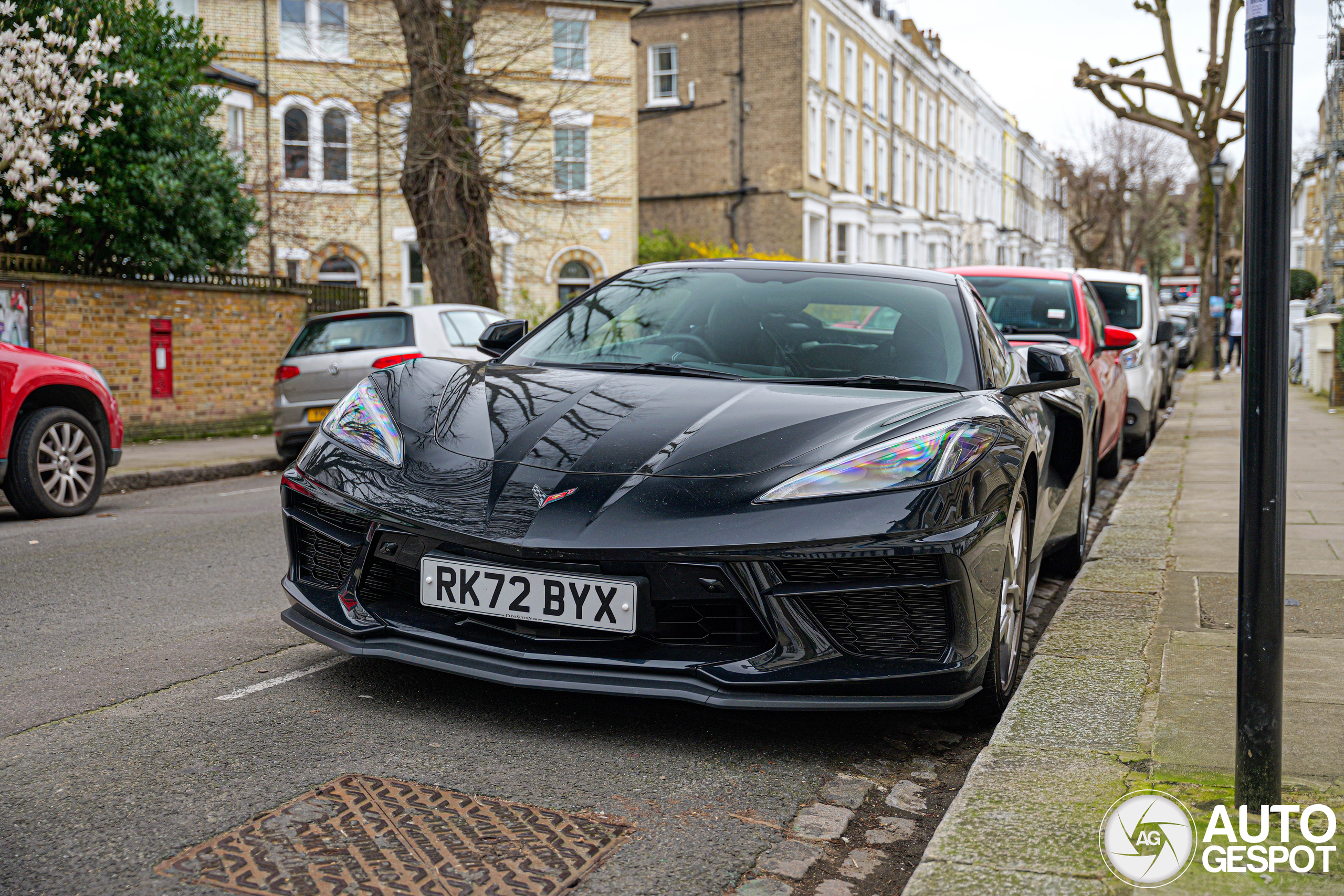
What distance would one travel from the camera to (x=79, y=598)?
5.51 meters

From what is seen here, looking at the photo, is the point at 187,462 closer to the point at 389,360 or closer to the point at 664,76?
the point at 389,360

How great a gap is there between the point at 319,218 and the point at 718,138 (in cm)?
1479

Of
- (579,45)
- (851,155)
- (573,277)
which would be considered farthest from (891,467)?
(851,155)

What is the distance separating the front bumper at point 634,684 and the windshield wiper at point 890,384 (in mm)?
1087

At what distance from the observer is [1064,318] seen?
9562 mm

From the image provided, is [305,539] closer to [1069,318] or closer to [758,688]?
[758,688]

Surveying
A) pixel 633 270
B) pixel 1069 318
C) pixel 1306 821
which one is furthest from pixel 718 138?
pixel 1306 821

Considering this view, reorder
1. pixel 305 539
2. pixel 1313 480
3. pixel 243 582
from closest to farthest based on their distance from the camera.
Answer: pixel 305 539, pixel 243 582, pixel 1313 480

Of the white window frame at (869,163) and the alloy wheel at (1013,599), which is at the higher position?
the white window frame at (869,163)

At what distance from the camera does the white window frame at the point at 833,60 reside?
142 feet

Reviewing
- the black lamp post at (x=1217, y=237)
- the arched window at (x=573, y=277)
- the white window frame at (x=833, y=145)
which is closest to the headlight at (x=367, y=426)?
the black lamp post at (x=1217, y=237)

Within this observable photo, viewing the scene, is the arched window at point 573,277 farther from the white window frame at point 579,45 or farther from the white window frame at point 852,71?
the white window frame at point 852,71

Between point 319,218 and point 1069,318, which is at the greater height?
point 319,218

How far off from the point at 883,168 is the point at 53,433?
45451 mm
